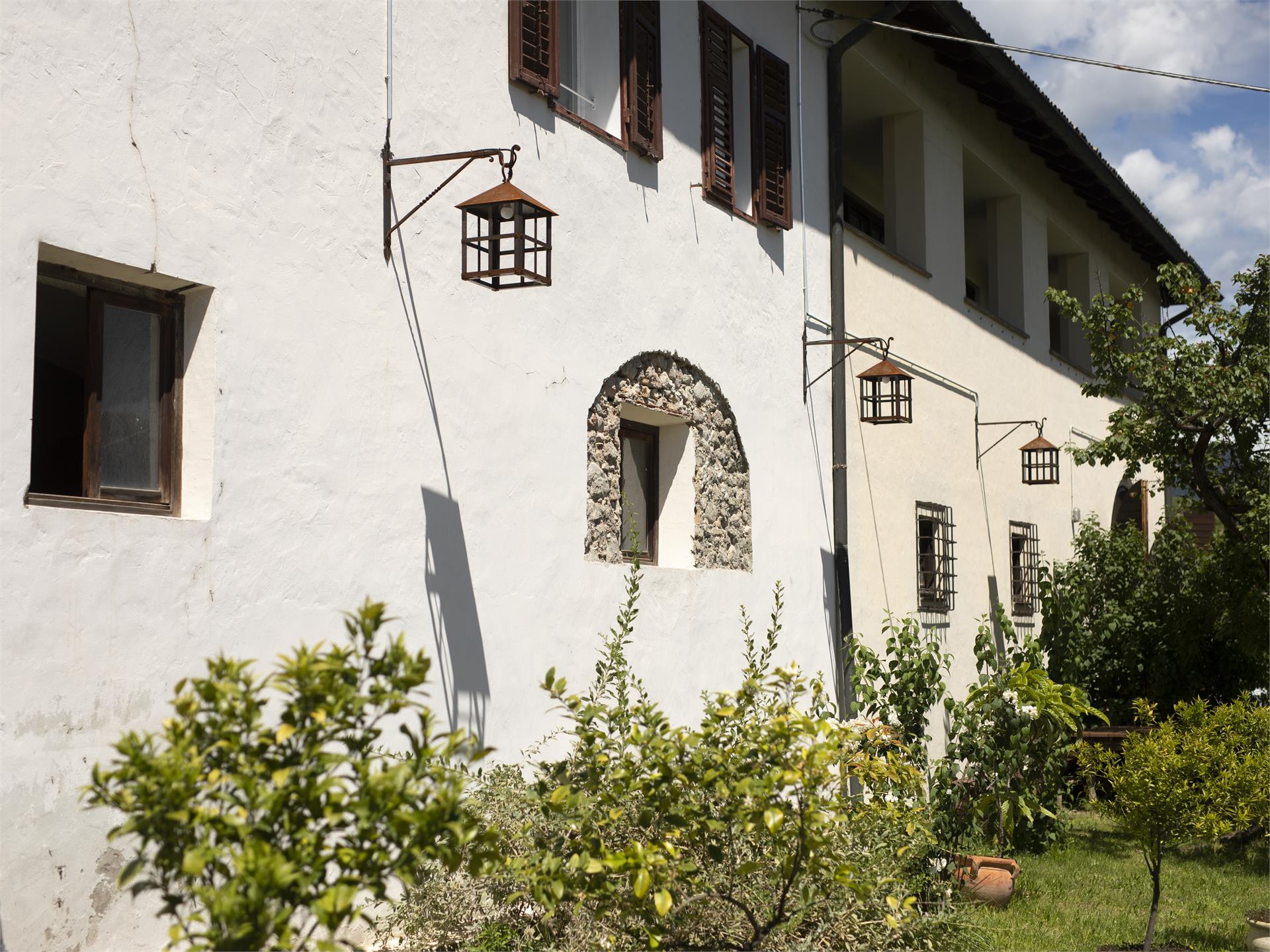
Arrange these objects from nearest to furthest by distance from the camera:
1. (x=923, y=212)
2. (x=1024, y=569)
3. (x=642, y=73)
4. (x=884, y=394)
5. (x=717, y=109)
A: (x=642, y=73)
(x=717, y=109)
(x=884, y=394)
(x=923, y=212)
(x=1024, y=569)

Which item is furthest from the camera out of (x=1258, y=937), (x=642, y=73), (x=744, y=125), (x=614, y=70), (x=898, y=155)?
(x=898, y=155)

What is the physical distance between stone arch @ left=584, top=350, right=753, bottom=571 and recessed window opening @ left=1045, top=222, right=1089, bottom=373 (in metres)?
8.84

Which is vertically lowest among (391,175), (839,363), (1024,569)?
(1024,569)

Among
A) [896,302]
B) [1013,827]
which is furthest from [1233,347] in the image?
[1013,827]

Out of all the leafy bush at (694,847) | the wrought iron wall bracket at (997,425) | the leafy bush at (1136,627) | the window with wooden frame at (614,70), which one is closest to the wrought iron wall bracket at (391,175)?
the window with wooden frame at (614,70)

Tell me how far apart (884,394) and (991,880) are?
3.75 metres

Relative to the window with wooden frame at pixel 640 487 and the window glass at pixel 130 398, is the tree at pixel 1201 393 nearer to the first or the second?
the window with wooden frame at pixel 640 487

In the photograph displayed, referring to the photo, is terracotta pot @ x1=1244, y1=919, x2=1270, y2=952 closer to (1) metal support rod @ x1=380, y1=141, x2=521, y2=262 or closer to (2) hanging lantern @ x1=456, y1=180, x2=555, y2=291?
(2) hanging lantern @ x1=456, y1=180, x2=555, y2=291

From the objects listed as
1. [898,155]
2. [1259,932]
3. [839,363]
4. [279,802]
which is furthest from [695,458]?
[898,155]

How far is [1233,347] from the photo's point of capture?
1068cm

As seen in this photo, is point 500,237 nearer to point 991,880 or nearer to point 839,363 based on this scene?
point 839,363

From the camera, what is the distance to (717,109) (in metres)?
8.37

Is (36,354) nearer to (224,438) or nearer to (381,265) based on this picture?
(224,438)

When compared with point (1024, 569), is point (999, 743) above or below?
below
